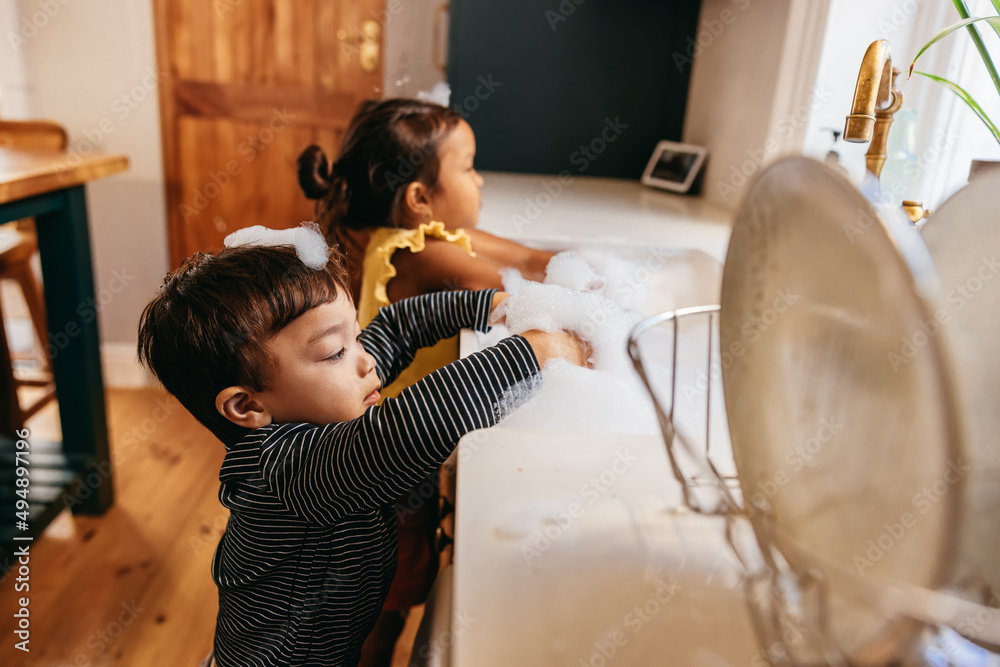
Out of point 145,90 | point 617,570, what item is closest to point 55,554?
point 145,90

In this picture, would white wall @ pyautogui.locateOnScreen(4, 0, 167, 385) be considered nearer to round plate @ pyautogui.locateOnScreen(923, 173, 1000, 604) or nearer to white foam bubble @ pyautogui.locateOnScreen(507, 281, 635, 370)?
white foam bubble @ pyautogui.locateOnScreen(507, 281, 635, 370)

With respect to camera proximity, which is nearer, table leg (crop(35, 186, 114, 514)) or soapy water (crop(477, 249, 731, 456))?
soapy water (crop(477, 249, 731, 456))

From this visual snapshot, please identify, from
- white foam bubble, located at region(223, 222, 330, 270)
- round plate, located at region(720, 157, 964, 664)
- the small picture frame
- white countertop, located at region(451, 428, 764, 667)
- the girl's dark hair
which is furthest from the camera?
the small picture frame

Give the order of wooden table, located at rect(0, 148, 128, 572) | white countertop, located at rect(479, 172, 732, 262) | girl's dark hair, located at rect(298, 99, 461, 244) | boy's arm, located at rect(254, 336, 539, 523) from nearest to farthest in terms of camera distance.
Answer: boy's arm, located at rect(254, 336, 539, 523) → girl's dark hair, located at rect(298, 99, 461, 244) → white countertop, located at rect(479, 172, 732, 262) → wooden table, located at rect(0, 148, 128, 572)

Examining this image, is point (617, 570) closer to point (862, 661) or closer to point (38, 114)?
point (862, 661)

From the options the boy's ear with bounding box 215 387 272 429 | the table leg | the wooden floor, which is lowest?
the wooden floor

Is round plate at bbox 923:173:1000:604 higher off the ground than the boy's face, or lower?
higher

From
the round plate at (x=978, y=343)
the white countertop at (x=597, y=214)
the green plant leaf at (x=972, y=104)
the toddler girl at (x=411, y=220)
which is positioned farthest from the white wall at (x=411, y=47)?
the round plate at (x=978, y=343)

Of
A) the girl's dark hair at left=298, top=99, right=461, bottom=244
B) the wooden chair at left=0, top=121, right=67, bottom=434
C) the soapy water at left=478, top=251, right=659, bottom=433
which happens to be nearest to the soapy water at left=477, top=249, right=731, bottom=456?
the soapy water at left=478, top=251, right=659, bottom=433

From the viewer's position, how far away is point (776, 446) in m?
0.34

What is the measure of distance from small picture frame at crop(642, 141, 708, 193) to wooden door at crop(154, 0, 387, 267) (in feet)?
3.32

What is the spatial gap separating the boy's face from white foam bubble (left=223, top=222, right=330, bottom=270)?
0.14ft

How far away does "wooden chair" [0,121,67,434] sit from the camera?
1.87m

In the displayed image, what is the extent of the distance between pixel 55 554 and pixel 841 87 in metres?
1.93
